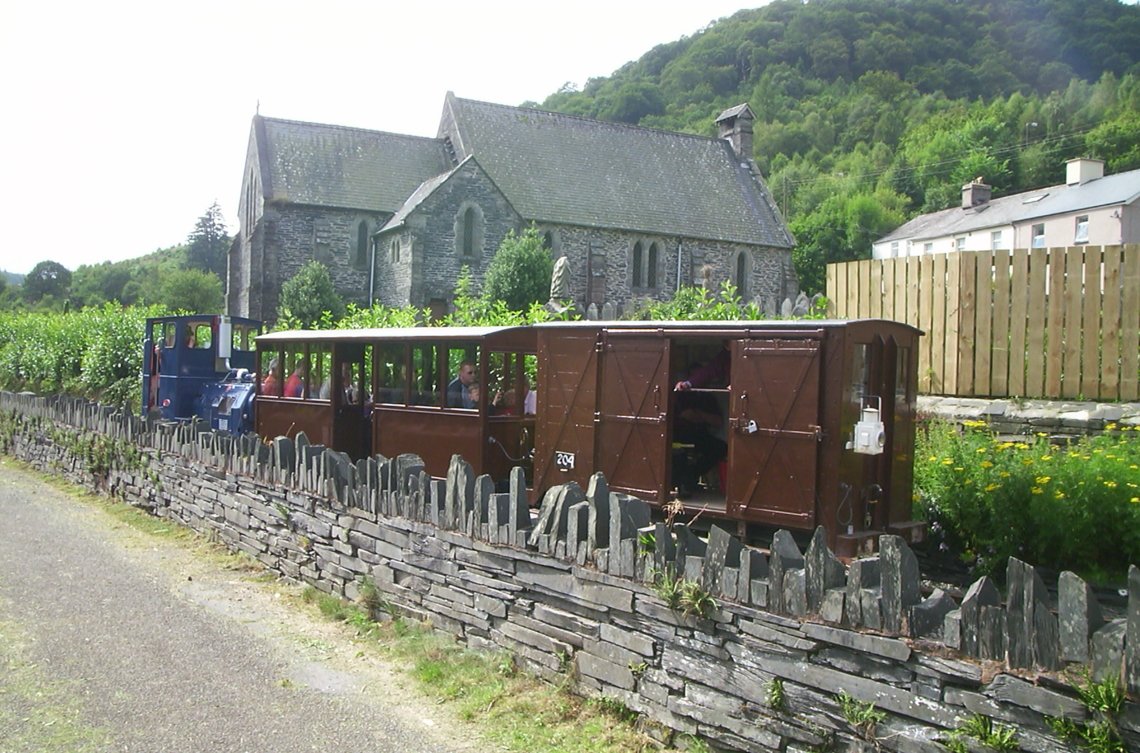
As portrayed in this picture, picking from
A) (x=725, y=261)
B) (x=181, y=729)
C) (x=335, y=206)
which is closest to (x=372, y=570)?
(x=181, y=729)

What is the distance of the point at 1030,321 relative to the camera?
10695mm

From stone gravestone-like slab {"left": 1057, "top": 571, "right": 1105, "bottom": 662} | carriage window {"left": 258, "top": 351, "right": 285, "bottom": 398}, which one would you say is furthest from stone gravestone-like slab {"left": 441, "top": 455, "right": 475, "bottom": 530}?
carriage window {"left": 258, "top": 351, "right": 285, "bottom": 398}

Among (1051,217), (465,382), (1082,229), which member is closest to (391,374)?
(465,382)

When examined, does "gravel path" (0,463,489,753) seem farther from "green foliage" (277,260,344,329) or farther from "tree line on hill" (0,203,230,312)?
"tree line on hill" (0,203,230,312)

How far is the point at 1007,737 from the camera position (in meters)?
3.88

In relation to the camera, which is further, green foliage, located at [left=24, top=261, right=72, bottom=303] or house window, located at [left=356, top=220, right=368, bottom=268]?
green foliage, located at [left=24, top=261, right=72, bottom=303]

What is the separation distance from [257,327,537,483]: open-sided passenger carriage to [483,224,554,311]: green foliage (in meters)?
19.4

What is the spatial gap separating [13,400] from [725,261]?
31.0 m

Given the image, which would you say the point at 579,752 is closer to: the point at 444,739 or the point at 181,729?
the point at 444,739

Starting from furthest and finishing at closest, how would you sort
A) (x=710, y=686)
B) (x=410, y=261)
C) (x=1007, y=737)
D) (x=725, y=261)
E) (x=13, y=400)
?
(x=725, y=261) → (x=410, y=261) → (x=13, y=400) → (x=710, y=686) → (x=1007, y=737)

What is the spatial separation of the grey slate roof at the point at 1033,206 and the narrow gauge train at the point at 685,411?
116 feet

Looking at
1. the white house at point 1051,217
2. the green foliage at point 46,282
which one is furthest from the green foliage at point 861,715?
the green foliage at point 46,282

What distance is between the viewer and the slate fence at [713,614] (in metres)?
3.90

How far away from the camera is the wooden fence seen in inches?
399
